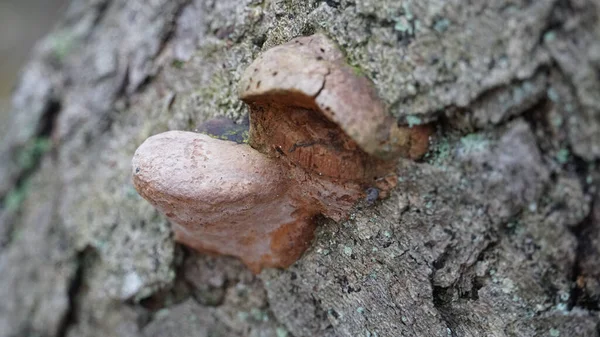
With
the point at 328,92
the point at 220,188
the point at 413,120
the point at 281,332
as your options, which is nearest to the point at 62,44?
the point at 220,188

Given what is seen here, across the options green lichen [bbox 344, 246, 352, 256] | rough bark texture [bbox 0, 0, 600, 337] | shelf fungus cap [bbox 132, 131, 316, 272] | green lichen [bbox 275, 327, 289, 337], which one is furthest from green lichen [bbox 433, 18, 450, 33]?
green lichen [bbox 275, 327, 289, 337]

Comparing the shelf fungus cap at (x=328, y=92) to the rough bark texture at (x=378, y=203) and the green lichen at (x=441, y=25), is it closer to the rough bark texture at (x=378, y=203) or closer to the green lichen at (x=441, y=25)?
the rough bark texture at (x=378, y=203)

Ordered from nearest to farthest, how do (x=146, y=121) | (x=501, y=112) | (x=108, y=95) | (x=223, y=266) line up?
(x=501, y=112) < (x=223, y=266) < (x=146, y=121) < (x=108, y=95)

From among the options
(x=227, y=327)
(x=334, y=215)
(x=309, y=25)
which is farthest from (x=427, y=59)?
(x=227, y=327)

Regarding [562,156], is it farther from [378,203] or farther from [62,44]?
[62,44]

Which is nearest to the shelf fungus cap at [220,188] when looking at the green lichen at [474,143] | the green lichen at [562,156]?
the green lichen at [474,143]

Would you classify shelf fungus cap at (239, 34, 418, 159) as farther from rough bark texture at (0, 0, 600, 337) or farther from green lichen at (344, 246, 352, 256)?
green lichen at (344, 246, 352, 256)

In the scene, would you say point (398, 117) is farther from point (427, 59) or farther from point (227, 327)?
point (227, 327)
